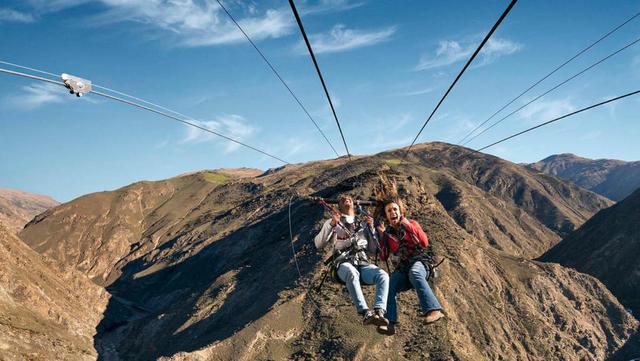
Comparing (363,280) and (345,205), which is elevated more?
(345,205)

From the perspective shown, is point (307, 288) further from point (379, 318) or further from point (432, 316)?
point (432, 316)

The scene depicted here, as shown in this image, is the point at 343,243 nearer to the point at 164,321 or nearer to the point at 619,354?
the point at 164,321

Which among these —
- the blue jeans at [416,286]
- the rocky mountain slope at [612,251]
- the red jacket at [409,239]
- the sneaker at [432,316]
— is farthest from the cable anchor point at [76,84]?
the rocky mountain slope at [612,251]

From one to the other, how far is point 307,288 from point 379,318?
4635 cm

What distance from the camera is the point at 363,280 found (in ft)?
29.0

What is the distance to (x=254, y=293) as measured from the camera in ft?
192

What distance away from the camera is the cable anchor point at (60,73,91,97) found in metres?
8.08

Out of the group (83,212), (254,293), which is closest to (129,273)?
(83,212)

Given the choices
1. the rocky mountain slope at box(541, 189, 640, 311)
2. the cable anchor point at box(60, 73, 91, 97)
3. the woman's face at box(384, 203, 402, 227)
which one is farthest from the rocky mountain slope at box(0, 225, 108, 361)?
the rocky mountain slope at box(541, 189, 640, 311)

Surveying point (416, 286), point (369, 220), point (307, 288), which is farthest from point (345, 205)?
point (307, 288)

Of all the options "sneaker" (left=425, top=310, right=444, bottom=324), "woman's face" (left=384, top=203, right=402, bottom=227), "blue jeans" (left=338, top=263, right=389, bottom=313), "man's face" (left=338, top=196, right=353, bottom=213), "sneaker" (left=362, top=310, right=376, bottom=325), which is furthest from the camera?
"man's face" (left=338, top=196, right=353, bottom=213)

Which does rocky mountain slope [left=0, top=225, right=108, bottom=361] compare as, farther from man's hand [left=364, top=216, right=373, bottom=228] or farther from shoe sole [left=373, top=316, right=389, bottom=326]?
shoe sole [left=373, top=316, right=389, bottom=326]

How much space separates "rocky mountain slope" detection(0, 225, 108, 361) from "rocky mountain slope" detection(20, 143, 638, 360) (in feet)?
14.6

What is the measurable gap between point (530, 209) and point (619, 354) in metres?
103
